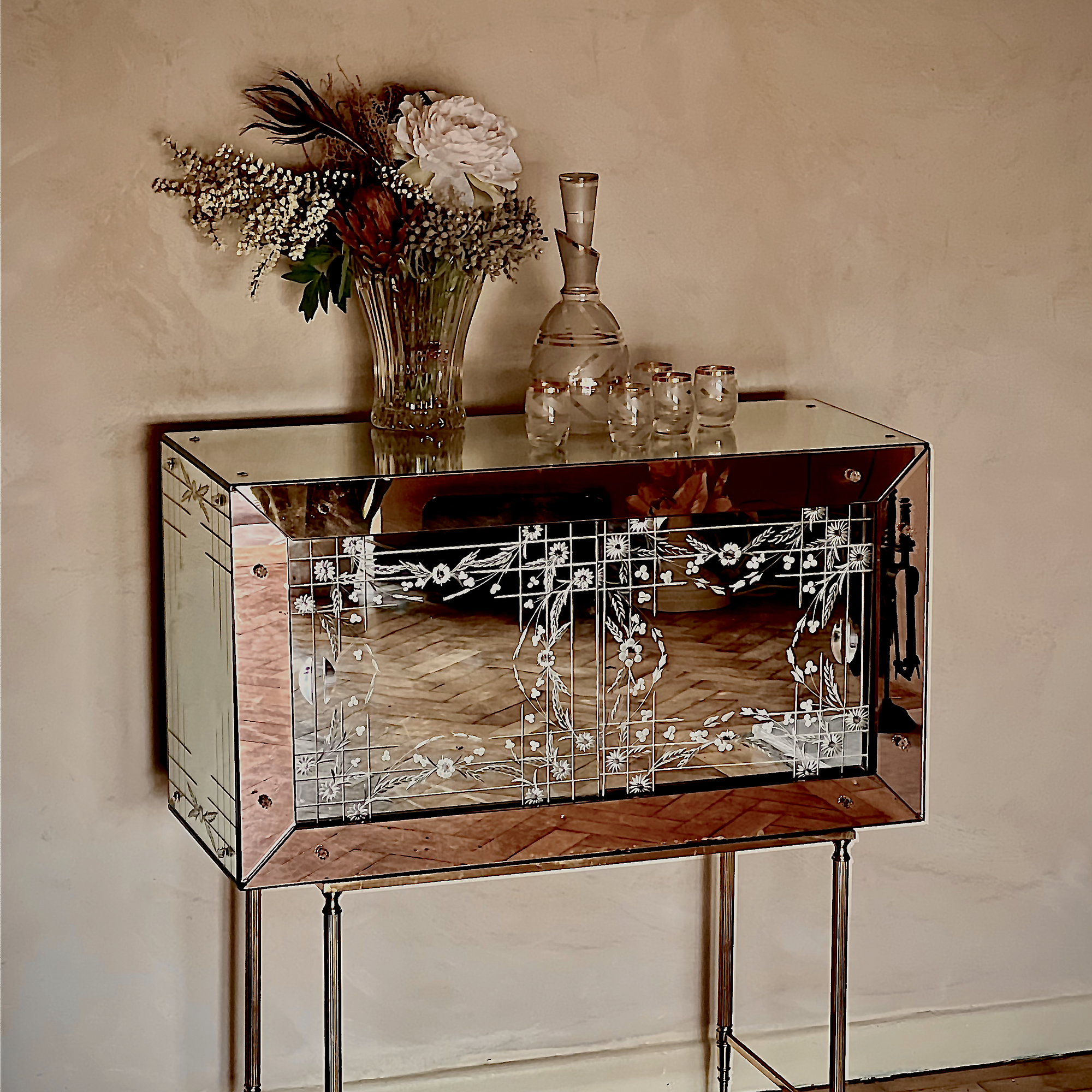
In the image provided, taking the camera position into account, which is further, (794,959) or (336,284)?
(794,959)

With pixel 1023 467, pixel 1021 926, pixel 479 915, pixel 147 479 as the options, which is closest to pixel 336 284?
pixel 147 479

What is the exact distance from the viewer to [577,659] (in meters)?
1.99

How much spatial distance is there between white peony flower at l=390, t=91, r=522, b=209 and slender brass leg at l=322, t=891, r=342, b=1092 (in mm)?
947

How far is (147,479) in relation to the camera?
2.15 m

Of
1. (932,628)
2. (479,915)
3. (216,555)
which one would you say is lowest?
(479,915)

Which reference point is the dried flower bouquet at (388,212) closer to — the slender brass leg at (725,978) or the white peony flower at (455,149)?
the white peony flower at (455,149)

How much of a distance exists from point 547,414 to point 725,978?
3.45ft

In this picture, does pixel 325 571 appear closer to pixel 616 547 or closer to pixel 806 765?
pixel 616 547

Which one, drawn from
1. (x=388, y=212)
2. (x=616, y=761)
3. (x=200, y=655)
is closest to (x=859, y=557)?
(x=616, y=761)

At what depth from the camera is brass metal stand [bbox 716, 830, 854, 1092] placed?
2.22 meters

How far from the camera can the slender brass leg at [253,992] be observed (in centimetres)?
221

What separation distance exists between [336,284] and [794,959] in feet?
4.50

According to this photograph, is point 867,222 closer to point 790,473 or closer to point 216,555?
point 790,473

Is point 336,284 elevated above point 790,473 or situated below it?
above
